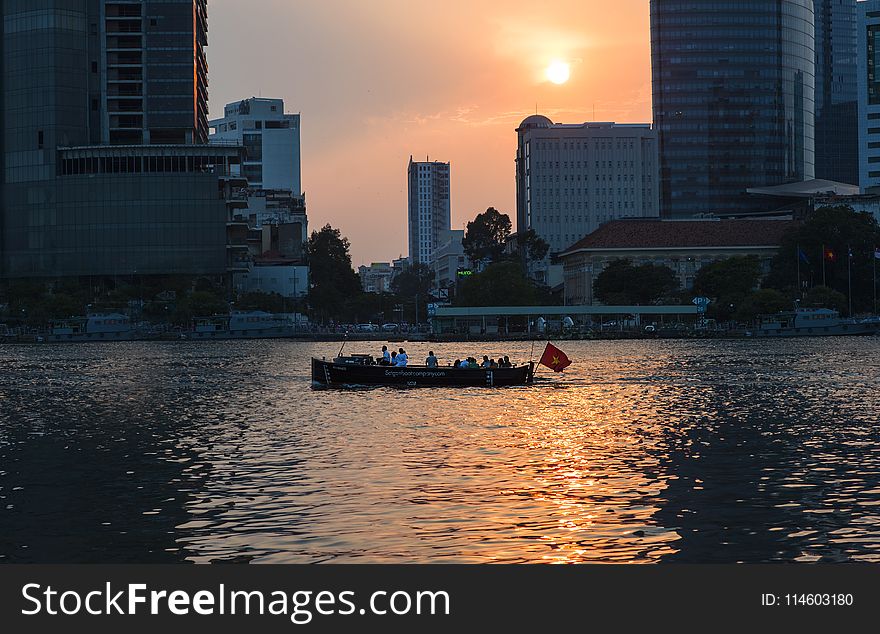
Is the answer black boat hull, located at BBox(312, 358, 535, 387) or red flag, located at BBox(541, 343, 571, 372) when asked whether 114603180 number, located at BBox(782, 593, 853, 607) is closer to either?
black boat hull, located at BBox(312, 358, 535, 387)

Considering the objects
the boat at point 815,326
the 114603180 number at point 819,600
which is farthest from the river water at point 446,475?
the boat at point 815,326

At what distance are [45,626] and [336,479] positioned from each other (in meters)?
17.1

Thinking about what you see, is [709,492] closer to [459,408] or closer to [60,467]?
[60,467]

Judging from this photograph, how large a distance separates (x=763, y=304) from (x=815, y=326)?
879 cm

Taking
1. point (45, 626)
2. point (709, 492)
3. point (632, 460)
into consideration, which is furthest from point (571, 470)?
point (45, 626)

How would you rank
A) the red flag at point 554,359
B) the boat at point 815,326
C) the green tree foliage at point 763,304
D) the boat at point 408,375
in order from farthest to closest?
the green tree foliage at point 763,304
the boat at point 815,326
the red flag at point 554,359
the boat at point 408,375

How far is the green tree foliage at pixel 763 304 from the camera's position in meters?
192

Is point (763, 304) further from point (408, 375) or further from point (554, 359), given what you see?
point (408, 375)

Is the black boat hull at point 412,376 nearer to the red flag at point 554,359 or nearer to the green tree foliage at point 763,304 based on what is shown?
the red flag at point 554,359

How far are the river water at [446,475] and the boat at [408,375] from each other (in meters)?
1.45

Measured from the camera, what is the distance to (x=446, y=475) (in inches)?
1426

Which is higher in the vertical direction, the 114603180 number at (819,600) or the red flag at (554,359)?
the red flag at (554,359)

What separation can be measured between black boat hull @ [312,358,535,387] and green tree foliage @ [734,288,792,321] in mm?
122671

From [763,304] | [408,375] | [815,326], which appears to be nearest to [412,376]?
[408,375]
